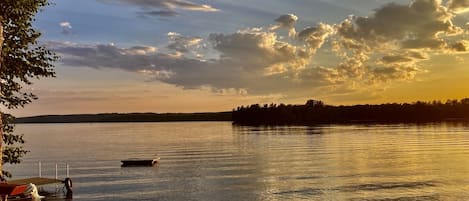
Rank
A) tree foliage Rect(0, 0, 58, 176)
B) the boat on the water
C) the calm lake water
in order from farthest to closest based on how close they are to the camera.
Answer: the boat on the water
the calm lake water
tree foliage Rect(0, 0, 58, 176)

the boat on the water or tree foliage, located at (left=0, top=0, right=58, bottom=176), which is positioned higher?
tree foliage, located at (left=0, top=0, right=58, bottom=176)

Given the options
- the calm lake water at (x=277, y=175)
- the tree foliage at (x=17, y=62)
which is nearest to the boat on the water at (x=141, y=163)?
the calm lake water at (x=277, y=175)

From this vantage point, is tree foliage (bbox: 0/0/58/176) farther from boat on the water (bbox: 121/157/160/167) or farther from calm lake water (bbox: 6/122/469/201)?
boat on the water (bbox: 121/157/160/167)

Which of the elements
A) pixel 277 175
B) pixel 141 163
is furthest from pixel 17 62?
pixel 141 163

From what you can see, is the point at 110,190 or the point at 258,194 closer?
the point at 258,194

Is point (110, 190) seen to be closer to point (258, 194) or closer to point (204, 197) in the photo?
→ point (204, 197)

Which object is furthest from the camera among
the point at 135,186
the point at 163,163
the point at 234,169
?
the point at 163,163

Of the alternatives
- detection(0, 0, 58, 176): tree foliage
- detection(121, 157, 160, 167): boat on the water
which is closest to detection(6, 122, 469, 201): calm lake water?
detection(121, 157, 160, 167): boat on the water

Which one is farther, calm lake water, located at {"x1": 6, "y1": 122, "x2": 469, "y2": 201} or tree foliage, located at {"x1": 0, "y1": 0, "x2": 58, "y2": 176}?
calm lake water, located at {"x1": 6, "y1": 122, "x2": 469, "y2": 201}

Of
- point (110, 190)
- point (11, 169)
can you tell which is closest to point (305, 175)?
point (110, 190)

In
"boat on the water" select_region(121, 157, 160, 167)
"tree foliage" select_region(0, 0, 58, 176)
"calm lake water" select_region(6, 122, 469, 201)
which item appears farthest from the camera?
"boat on the water" select_region(121, 157, 160, 167)

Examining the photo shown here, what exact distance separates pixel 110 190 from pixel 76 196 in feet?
9.25

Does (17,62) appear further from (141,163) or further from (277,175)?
(141,163)

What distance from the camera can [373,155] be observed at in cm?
7462
